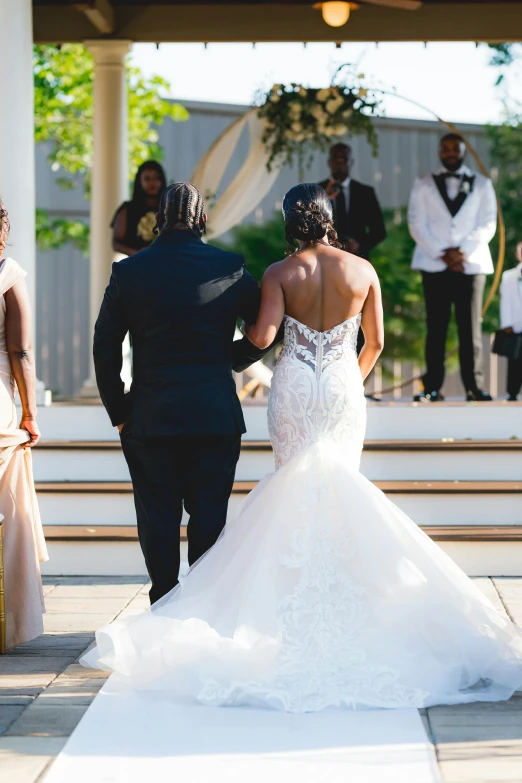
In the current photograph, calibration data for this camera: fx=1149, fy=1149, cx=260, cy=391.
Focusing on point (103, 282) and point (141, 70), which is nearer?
point (103, 282)

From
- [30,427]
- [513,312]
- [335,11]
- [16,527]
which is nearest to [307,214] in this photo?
[30,427]

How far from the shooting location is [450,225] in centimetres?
839

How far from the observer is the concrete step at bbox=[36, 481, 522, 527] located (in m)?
6.71

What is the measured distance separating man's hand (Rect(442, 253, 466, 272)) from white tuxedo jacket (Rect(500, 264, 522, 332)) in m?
1.65

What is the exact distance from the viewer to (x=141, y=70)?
54.9 feet

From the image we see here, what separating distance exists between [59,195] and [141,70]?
2.70 metres

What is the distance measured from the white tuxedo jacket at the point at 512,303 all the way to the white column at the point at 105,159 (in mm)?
3517

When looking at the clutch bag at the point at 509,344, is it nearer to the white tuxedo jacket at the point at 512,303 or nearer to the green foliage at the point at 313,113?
the white tuxedo jacket at the point at 512,303

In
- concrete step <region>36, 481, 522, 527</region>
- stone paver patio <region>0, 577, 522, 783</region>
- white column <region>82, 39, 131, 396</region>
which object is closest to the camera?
stone paver patio <region>0, 577, 522, 783</region>

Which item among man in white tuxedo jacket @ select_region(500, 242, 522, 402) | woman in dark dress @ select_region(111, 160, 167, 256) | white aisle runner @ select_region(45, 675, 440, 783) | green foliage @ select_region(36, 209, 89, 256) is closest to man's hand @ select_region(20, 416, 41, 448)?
white aisle runner @ select_region(45, 675, 440, 783)

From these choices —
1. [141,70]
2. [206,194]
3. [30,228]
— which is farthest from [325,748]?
[141,70]

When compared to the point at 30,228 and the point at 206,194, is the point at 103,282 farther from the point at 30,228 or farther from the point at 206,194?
the point at 30,228

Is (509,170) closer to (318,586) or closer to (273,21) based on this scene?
(273,21)

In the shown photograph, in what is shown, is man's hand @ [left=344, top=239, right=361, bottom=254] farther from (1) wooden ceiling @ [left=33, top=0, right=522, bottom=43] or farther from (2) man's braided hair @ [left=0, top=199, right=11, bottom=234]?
(2) man's braided hair @ [left=0, top=199, right=11, bottom=234]
